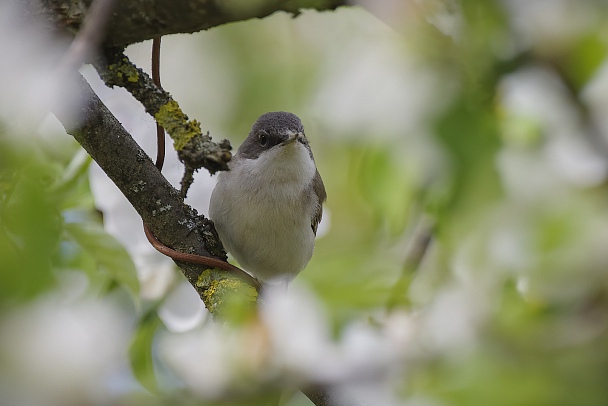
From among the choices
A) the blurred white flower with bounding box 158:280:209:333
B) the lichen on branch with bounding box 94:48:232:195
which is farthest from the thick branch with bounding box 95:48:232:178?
the blurred white flower with bounding box 158:280:209:333

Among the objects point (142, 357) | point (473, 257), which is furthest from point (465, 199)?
point (142, 357)

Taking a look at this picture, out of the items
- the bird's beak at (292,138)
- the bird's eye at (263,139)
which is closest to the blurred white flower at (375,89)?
the bird's beak at (292,138)

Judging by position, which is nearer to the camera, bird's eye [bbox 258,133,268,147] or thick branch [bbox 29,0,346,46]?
thick branch [bbox 29,0,346,46]

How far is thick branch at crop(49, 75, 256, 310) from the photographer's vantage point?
6.26 feet

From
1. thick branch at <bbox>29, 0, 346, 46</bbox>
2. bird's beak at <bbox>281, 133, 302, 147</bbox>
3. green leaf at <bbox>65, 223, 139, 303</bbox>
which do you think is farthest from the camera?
bird's beak at <bbox>281, 133, 302, 147</bbox>

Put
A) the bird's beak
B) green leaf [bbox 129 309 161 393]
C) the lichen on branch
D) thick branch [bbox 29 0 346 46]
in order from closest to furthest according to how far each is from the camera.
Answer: green leaf [bbox 129 309 161 393] < thick branch [bbox 29 0 346 46] < the lichen on branch < the bird's beak

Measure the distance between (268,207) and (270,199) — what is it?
0.04 m

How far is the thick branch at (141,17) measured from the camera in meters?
1.50

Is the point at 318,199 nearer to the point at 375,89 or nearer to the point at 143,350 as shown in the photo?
the point at 143,350

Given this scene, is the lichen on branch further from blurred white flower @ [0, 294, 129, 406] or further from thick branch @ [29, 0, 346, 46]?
blurred white flower @ [0, 294, 129, 406]

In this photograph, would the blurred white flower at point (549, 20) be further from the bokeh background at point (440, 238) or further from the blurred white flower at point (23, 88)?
the blurred white flower at point (23, 88)

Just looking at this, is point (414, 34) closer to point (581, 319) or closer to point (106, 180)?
point (581, 319)

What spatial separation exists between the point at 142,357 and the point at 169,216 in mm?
597

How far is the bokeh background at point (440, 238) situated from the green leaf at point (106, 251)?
2.99ft
